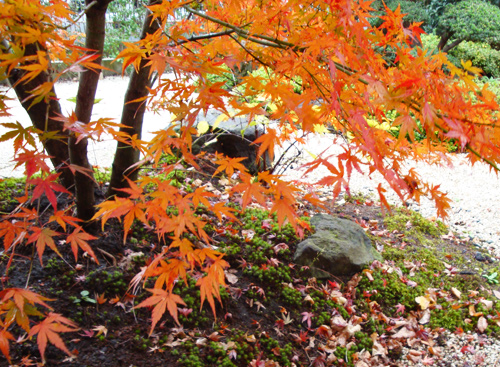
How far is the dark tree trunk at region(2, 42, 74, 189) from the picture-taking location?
76.5 inches

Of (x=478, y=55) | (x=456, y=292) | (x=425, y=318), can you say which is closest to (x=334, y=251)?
(x=425, y=318)

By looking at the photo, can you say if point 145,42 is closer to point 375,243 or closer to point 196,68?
point 196,68

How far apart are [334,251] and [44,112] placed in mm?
2153

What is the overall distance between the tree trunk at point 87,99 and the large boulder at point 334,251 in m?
1.51

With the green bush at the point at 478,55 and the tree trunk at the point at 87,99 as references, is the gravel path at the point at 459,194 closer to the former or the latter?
A: the tree trunk at the point at 87,99

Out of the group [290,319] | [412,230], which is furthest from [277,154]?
[290,319]

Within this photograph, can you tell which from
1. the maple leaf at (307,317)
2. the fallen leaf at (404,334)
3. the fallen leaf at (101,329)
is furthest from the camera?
the fallen leaf at (404,334)

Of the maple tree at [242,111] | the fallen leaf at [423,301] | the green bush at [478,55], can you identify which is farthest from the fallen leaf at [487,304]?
the green bush at [478,55]

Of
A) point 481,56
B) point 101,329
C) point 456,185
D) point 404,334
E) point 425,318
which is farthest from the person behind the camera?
point 481,56

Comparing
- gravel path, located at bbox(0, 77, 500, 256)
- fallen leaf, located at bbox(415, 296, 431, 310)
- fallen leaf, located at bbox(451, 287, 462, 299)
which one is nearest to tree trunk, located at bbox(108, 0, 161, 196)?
gravel path, located at bbox(0, 77, 500, 256)

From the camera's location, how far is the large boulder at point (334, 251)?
2674 millimetres

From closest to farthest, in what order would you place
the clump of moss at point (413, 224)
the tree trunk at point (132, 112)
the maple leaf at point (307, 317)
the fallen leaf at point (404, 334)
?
the tree trunk at point (132, 112)
the maple leaf at point (307, 317)
the fallen leaf at point (404, 334)
the clump of moss at point (413, 224)

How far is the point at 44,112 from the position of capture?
2078 mm

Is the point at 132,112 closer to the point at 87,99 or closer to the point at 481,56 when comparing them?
the point at 87,99
